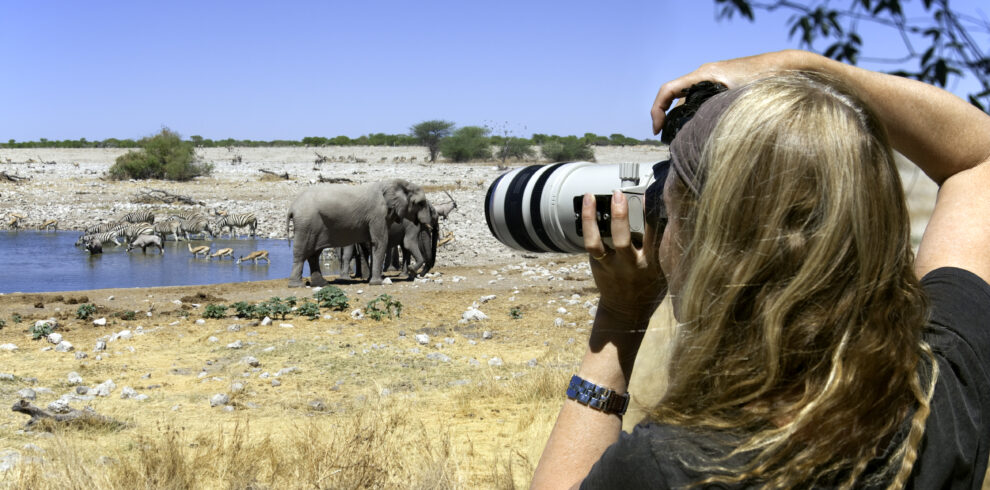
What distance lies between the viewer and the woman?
1143mm

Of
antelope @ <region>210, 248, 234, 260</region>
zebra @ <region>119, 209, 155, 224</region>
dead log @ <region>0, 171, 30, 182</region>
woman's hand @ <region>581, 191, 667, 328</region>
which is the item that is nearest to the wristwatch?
woman's hand @ <region>581, 191, 667, 328</region>

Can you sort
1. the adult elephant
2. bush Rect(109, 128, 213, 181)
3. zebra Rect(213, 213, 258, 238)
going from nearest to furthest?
the adult elephant → zebra Rect(213, 213, 258, 238) → bush Rect(109, 128, 213, 181)

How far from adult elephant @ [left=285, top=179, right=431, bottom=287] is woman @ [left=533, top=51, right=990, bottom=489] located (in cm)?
1346

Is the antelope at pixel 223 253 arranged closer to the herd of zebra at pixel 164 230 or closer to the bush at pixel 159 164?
the herd of zebra at pixel 164 230

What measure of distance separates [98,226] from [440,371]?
19152 mm

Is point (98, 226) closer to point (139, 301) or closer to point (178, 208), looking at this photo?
point (178, 208)

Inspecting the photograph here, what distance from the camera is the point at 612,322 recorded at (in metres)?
1.67

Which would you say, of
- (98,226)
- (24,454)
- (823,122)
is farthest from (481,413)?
(98,226)

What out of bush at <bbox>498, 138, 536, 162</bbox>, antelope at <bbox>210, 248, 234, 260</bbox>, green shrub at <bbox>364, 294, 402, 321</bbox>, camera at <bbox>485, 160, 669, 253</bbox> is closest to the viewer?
camera at <bbox>485, 160, 669, 253</bbox>

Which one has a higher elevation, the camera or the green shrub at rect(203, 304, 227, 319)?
the camera

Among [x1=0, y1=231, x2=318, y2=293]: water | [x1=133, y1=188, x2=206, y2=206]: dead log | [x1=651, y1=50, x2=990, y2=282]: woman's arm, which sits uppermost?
[x1=651, y1=50, x2=990, y2=282]: woman's arm

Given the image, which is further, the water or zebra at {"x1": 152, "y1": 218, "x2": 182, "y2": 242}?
zebra at {"x1": 152, "y1": 218, "x2": 182, "y2": 242}

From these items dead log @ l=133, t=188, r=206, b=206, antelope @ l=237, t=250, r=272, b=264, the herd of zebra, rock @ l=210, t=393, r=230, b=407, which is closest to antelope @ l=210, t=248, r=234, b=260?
the herd of zebra

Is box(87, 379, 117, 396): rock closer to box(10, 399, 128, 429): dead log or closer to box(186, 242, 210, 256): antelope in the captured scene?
box(10, 399, 128, 429): dead log
